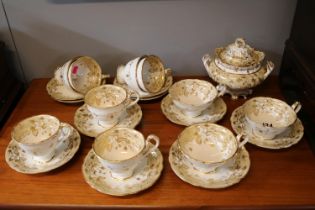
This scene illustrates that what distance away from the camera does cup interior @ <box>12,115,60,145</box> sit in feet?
2.51

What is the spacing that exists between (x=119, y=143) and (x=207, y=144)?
0.20 meters

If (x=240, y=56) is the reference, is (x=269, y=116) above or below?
below

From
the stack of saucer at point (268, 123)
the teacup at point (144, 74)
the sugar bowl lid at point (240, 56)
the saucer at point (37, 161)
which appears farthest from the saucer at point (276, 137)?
the saucer at point (37, 161)

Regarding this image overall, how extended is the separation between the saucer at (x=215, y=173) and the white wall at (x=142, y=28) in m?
0.41

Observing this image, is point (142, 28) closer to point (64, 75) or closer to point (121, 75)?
point (121, 75)

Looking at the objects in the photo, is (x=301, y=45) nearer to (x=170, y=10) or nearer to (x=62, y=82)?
(x=170, y=10)

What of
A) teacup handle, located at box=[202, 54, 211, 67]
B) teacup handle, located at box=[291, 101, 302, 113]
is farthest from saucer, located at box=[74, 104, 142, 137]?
teacup handle, located at box=[291, 101, 302, 113]

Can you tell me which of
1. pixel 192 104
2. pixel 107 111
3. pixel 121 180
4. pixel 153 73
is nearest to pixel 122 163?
pixel 121 180

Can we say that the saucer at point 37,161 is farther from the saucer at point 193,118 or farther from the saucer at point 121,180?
A: the saucer at point 193,118

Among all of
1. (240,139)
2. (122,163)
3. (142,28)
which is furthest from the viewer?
(142,28)

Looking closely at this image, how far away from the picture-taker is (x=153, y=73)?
970 millimetres

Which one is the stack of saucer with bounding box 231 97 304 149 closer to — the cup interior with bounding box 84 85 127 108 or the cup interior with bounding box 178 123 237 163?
the cup interior with bounding box 178 123 237 163

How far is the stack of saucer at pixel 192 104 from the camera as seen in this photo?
84 centimetres

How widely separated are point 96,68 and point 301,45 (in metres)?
0.57
